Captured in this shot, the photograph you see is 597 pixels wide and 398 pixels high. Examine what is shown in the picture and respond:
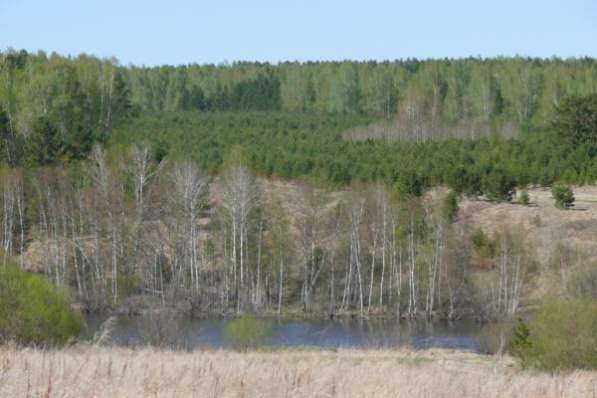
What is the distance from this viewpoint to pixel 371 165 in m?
67.4

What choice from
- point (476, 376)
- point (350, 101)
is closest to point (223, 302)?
point (476, 376)

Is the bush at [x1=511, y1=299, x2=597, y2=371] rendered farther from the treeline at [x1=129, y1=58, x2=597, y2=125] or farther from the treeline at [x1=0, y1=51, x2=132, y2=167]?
the treeline at [x1=129, y1=58, x2=597, y2=125]

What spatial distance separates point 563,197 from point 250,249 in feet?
53.3

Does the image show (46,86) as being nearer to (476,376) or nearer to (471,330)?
(471,330)

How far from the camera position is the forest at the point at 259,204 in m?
52.5

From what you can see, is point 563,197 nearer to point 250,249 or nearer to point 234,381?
point 250,249

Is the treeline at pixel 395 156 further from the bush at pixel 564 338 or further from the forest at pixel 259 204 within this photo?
the bush at pixel 564 338

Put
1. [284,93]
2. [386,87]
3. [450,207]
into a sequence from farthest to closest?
1. [284,93]
2. [386,87]
3. [450,207]

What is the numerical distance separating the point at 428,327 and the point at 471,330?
1.77m

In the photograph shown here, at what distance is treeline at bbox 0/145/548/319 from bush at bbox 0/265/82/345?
20972 millimetres

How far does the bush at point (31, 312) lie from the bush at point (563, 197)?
1395 inches

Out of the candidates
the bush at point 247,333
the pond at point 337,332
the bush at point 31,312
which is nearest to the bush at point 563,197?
the pond at point 337,332

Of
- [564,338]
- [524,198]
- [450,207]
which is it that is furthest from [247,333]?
[524,198]

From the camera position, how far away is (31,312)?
26359 mm
